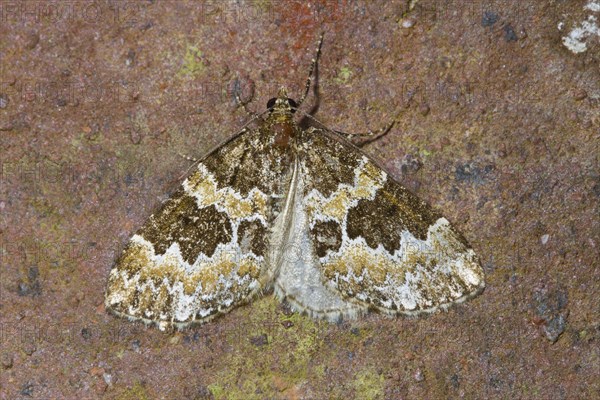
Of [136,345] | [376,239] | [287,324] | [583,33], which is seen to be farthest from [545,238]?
[136,345]

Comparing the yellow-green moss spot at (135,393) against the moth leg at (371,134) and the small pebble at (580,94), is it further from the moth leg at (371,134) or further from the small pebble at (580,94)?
the small pebble at (580,94)

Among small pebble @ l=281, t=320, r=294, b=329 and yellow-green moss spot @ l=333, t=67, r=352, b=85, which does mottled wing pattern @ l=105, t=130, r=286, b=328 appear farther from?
yellow-green moss spot @ l=333, t=67, r=352, b=85

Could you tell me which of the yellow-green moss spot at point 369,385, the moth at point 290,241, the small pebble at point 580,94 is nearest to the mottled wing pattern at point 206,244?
the moth at point 290,241

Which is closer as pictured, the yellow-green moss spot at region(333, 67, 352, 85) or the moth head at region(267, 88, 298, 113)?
the moth head at region(267, 88, 298, 113)

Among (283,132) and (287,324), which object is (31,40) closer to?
→ (283,132)

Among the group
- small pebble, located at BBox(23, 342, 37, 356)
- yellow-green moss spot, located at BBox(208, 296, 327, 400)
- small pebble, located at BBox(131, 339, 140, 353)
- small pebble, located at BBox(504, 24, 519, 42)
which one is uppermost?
small pebble, located at BBox(504, 24, 519, 42)

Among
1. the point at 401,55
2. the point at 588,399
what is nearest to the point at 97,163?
the point at 401,55

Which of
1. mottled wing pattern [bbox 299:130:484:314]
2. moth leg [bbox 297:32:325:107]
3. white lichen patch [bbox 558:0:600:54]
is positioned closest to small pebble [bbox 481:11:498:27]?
white lichen patch [bbox 558:0:600:54]
